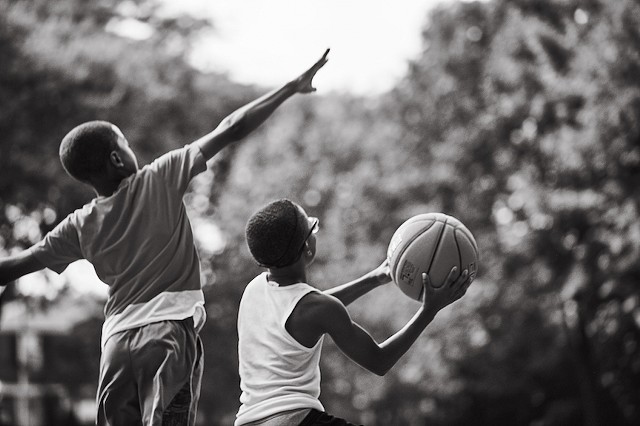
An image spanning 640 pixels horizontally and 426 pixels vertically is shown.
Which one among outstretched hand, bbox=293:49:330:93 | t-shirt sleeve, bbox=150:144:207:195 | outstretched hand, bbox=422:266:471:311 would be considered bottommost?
outstretched hand, bbox=422:266:471:311

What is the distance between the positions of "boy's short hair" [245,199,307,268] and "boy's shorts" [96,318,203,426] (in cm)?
76

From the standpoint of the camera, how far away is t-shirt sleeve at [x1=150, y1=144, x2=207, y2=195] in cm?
518

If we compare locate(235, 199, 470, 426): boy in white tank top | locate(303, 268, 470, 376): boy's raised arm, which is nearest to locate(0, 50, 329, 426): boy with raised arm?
locate(235, 199, 470, 426): boy in white tank top

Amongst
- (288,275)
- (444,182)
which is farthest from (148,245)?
(444,182)

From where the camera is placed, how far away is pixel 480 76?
917 inches

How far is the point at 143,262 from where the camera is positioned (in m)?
5.15

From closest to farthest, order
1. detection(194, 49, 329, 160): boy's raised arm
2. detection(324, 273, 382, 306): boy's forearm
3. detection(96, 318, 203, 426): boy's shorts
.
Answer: detection(96, 318, 203, 426): boy's shorts < detection(194, 49, 329, 160): boy's raised arm < detection(324, 273, 382, 306): boy's forearm

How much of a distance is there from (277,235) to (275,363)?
592 mm

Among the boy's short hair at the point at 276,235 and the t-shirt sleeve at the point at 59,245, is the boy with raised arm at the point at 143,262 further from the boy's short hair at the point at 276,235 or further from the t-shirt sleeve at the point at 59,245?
the boy's short hair at the point at 276,235

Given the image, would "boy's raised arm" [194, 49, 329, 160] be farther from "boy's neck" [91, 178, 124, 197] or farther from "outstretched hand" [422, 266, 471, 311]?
"outstretched hand" [422, 266, 471, 311]

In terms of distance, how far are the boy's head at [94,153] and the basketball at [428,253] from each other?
1.53 meters

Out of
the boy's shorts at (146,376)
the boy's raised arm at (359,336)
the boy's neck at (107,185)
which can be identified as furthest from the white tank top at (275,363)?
the boy's neck at (107,185)

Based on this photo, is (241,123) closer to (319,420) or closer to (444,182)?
(319,420)

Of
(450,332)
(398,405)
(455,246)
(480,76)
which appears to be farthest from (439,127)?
(455,246)
